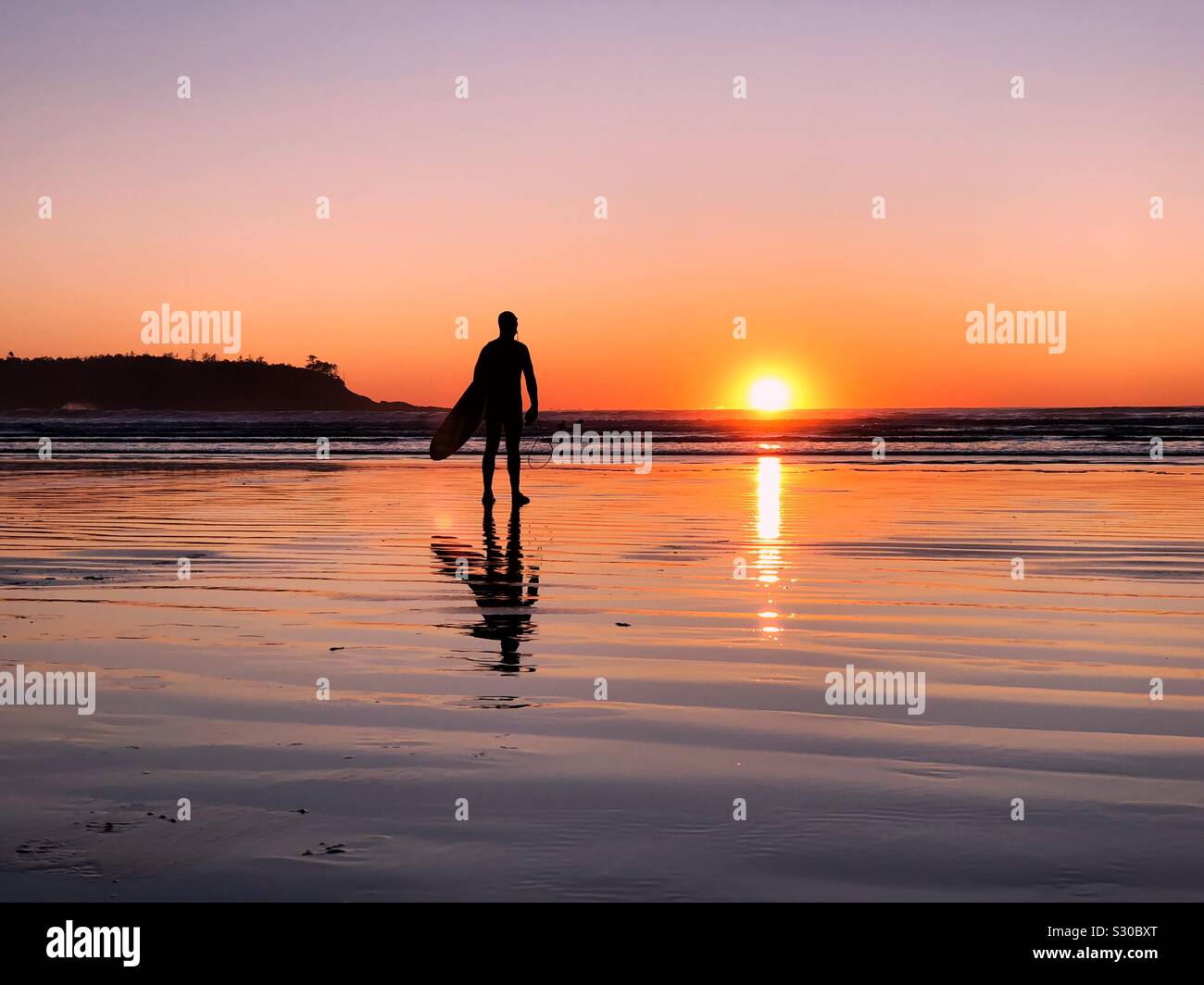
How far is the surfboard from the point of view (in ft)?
48.8

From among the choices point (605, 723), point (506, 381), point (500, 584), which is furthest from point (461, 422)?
point (605, 723)

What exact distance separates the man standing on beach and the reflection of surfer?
294cm

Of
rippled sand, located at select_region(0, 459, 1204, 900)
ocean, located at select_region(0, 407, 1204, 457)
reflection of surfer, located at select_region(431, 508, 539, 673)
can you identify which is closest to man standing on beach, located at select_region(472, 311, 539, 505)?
reflection of surfer, located at select_region(431, 508, 539, 673)

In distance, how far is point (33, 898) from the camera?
2729mm

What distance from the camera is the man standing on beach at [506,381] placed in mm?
14258

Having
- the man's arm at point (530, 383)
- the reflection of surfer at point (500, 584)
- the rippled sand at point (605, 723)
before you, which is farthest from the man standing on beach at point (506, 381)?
the rippled sand at point (605, 723)

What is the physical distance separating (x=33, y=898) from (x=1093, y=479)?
18.8 meters

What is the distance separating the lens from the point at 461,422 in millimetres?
16328

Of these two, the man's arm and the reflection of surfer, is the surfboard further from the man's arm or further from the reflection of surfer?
the reflection of surfer

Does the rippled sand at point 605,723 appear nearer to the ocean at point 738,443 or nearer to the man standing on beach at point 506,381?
the man standing on beach at point 506,381

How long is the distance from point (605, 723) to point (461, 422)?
12303 millimetres
